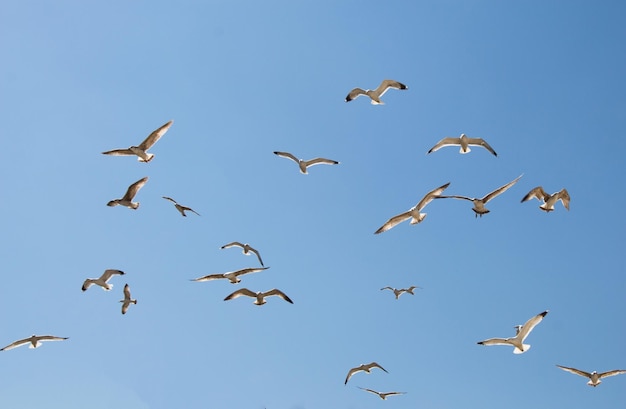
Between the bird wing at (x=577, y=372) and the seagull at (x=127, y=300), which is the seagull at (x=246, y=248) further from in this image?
the bird wing at (x=577, y=372)

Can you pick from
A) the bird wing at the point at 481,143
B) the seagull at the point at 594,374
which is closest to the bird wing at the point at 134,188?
the bird wing at the point at 481,143

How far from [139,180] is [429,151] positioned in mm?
11550

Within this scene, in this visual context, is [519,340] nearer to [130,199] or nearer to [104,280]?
[130,199]

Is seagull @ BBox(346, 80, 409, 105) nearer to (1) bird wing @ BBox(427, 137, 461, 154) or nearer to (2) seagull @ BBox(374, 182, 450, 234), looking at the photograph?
(1) bird wing @ BBox(427, 137, 461, 154)

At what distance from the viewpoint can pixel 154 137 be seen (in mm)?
31172

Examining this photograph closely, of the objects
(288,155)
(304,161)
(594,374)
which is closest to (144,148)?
(288,155)

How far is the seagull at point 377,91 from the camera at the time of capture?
33.2 meters

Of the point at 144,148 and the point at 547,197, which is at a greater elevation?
the point at 547,197

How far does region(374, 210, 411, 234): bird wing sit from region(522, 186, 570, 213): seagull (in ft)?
15.5

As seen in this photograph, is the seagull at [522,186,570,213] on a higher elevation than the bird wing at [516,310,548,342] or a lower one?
higher

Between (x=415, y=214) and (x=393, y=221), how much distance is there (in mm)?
970

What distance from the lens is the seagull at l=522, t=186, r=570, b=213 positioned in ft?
105

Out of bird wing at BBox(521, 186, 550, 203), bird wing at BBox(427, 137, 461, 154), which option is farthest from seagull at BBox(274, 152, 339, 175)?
bird wing at BBox(521, 186, 550, 203)

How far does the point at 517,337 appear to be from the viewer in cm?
2972
